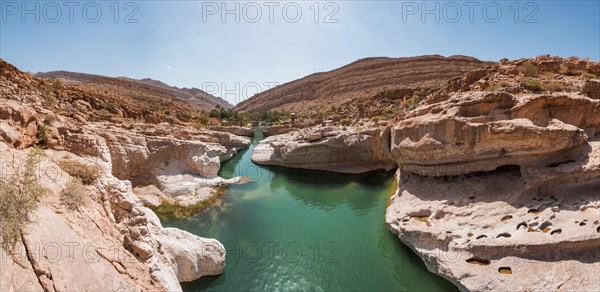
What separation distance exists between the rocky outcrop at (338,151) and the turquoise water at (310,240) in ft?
5.69

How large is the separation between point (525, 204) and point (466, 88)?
816 centimetres

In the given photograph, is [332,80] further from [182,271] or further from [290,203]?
[182,271]

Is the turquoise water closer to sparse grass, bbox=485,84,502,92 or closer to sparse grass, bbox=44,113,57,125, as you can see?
sparse grass, bbox=44,113,57,125

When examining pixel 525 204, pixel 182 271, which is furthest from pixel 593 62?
pixel 182 271

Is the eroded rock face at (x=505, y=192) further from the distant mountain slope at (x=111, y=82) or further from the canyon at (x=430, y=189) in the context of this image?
the distant mountain slope at (x=111, y=82)

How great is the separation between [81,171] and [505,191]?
12190mm

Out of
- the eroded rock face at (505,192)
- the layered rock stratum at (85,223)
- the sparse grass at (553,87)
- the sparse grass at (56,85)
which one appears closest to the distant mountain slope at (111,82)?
the sparse grass at (56,85)

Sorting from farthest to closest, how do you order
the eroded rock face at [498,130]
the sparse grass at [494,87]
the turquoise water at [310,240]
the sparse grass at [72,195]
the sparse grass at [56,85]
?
the sparse grass at [56,85], the sparse grass at [494,87], the eroded rock face at [498,130], the turquoise water at [310,240], the sparse grass at [72,195]

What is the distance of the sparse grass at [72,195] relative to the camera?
502 centimetres

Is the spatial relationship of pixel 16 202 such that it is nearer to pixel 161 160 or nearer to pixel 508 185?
pixel 161 160

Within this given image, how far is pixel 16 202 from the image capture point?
397 centimetres

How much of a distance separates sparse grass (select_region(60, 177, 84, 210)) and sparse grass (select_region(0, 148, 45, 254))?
45 cm

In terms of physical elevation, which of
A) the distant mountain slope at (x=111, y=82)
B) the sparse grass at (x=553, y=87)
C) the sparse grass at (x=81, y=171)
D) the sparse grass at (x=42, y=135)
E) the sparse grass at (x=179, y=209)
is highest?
the distant mountain slope at (x=111, y=82)

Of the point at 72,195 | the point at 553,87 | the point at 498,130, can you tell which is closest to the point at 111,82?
the point at 72,195
